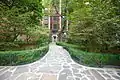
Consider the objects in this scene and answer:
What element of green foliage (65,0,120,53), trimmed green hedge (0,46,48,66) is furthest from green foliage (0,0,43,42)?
green foliage (65,0,120,53)

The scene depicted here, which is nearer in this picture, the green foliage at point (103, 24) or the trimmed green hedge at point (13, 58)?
the green foliage at point (103, 24)

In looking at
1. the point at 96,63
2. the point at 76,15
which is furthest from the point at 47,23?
the point at 96,63

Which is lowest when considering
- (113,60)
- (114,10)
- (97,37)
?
(113,60)

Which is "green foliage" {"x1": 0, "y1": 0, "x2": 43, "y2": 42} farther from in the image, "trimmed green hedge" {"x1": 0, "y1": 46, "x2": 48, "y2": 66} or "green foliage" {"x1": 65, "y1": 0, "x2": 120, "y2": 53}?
"green foliage" {"x1": 65, "y1": 0, "x2": 120, "y2": 53}

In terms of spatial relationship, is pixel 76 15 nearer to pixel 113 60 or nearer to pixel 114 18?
pixel 114 18

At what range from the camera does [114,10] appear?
705 centimetres

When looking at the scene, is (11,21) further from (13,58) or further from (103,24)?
(103,24)

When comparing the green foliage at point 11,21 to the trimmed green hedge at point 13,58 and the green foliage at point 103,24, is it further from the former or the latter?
the green foliage at point 103,24

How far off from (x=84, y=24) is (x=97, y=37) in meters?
1.48

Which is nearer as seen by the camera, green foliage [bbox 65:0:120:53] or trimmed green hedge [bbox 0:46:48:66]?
green foliage [bbox 65:0:120:53]

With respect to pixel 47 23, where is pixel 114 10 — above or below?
below

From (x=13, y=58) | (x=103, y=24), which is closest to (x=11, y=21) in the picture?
(x=13, y=58)

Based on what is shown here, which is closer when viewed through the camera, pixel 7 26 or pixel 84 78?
pixel 84 78

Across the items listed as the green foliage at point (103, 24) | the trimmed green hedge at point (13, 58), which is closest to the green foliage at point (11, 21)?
the trimmed green hedge at point (13, 58)
